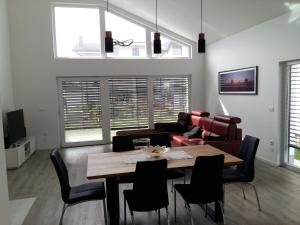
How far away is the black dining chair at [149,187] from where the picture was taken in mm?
2298

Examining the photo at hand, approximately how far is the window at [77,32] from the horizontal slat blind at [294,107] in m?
4.93

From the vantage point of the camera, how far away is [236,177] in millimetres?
3020

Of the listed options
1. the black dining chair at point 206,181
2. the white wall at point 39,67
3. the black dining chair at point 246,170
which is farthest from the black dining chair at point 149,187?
the white wall at point 39,67

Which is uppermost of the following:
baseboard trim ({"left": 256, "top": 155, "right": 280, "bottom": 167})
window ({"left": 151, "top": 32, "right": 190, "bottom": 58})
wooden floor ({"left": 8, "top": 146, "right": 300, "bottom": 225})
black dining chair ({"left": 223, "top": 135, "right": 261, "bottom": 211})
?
window ({"left": 151, "top": 32, "right": 190, "bottom": 58})

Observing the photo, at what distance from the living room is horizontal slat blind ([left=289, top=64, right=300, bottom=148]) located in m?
0.10

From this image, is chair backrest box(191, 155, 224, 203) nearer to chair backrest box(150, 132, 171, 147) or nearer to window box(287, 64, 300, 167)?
chair backrest box(150, 132, 171, 147)

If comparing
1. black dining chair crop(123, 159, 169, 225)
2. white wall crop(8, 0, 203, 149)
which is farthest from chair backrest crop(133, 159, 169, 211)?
white wall crop(8, 0, 203, 149)

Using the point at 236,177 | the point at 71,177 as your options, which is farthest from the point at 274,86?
the point at 71,177

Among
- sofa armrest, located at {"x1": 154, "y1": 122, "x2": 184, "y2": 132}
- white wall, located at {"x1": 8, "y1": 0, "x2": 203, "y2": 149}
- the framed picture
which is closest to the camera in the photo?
the framed picture

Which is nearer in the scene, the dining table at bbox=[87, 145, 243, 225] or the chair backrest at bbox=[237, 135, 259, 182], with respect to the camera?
the dining table at bbox=[87, 145, 243, 225]

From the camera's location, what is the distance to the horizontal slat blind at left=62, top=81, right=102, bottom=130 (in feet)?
22.8

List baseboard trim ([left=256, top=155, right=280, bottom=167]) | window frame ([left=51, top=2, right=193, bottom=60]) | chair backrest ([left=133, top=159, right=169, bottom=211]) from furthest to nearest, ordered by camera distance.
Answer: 1. window frame ([left=51, top=2, right=193, bottom=60])
2. baseboard trim ([left=256, top=155, right=280, bottom=167])
3. chair backrest ([left=133, top=159, right=169, bottom=211])

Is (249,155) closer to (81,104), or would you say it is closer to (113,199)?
(113,199)

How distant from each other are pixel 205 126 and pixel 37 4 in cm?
535
